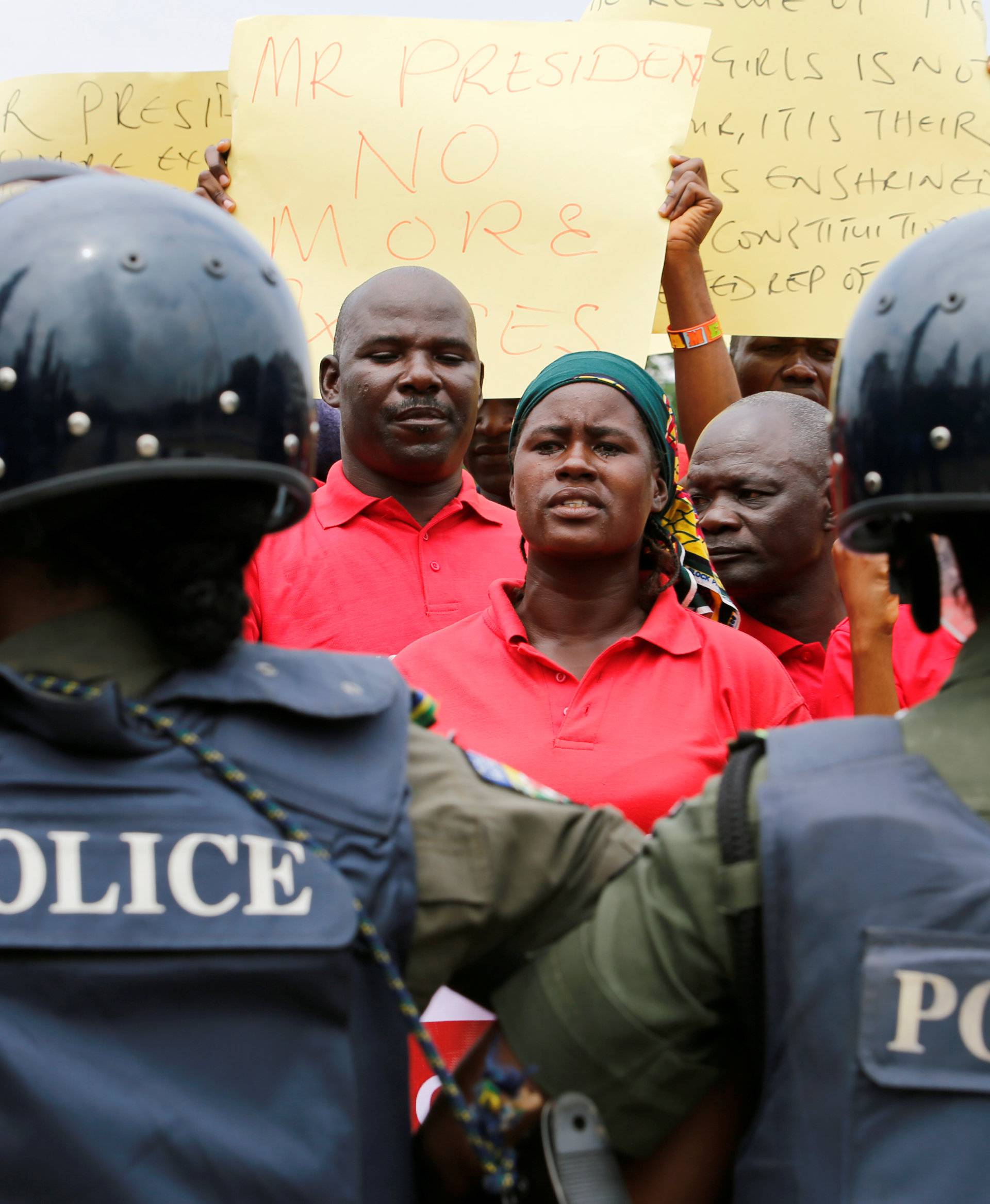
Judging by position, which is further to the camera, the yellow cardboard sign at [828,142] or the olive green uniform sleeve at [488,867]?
the yellow cardboard sign at [828,142]

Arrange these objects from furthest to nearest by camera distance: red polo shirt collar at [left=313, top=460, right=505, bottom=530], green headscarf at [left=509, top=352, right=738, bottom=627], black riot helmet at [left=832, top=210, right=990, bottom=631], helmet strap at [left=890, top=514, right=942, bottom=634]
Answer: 1. red polo shirt collar at [left=313, top=460, right=505, bottom=530]
2. green headscarf at [left=509, top=352, right=738, bottom=627]
3. helmet strap at [left=890, top=514, right=942, bottom=634]
4. black riot helmet at [left=832, top=210, right=990, bottom=631]

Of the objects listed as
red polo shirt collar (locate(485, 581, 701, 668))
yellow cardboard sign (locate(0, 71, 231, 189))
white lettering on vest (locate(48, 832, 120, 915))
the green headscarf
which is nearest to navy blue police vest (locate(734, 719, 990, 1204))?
white lettering on vest (locate(48, 832, 120, 915))

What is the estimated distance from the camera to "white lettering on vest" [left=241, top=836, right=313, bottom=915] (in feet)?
5.07

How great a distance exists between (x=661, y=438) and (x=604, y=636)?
21.2 inches

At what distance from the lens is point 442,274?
4.38m

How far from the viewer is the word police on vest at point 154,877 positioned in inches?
59.3

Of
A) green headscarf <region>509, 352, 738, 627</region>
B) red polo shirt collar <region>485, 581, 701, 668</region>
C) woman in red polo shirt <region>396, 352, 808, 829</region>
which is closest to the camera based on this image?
woman in red polo shirt <region>396, 352, 808, 829</region>

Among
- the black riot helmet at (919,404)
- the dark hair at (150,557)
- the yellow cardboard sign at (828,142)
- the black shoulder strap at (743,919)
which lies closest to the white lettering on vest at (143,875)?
the dark hair at (150,557)

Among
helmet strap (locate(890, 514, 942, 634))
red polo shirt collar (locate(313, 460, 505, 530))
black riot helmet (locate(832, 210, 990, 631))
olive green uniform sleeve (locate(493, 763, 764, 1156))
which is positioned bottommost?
olive green uniform sleeve (locate(493, 763, 764, 1156))

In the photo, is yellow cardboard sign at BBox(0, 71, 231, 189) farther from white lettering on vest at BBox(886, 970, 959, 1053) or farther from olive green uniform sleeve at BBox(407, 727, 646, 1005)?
white lettering on vest at BBox(886, 970, 959, 1053)

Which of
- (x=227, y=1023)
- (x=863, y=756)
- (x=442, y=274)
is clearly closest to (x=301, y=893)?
(x=227, y=1023)

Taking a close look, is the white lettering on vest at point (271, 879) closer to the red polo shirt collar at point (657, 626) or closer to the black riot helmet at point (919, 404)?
the black riot helmet at point (919, 404)

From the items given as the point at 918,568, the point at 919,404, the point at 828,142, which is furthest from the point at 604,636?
the point at 828,142

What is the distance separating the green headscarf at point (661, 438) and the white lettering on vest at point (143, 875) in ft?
7.21
